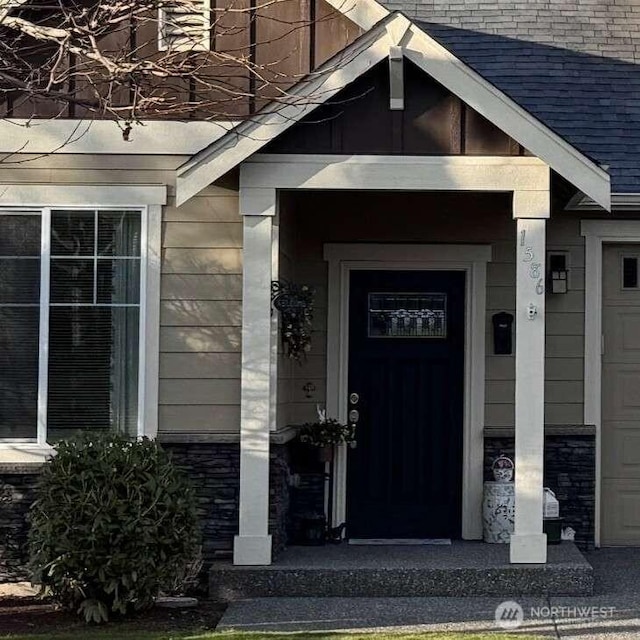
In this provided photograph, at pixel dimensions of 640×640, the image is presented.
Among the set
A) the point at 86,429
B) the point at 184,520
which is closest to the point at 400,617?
the point at 184,520

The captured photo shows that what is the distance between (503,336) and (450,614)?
2.63 m

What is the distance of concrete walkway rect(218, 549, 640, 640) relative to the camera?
670 centimetres

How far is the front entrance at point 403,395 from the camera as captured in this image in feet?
29.8

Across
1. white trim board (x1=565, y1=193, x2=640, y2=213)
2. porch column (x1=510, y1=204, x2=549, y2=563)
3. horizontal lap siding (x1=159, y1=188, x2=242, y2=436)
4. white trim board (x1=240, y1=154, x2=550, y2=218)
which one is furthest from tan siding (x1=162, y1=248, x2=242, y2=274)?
white trim board (x1=565, y1=193, x2=640, y2=213)

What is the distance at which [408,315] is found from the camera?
360 inches

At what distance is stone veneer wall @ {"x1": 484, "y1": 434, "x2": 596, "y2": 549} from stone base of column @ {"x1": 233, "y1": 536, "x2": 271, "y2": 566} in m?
2.15

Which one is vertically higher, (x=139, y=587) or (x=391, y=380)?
(x=391, y=380)

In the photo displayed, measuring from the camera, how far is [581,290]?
29.7ft

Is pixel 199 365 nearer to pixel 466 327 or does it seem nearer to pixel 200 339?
pixel 200 339

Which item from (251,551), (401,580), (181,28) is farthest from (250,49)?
(401,580)

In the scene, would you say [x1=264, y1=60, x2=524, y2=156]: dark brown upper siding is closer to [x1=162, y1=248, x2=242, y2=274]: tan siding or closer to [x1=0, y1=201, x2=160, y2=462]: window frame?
[x1=162, y1=248, x2=242, y2=274]: tan siding

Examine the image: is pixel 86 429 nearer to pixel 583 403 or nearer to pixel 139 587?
pixel 139 587

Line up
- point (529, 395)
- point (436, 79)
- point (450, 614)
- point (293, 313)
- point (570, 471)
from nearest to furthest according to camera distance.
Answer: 1. point (450, 614)
2. point (436, 79)
3. point (529, 395)
4. point (293, 313)
5. point (570, 471)

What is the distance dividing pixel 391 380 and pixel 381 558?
1.72m
